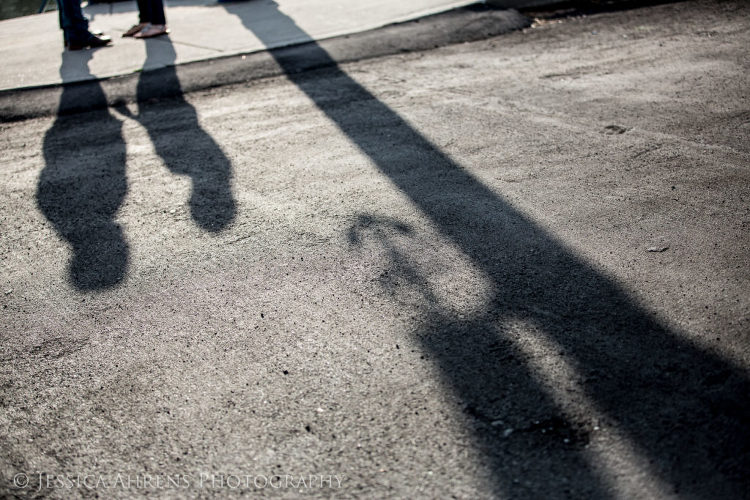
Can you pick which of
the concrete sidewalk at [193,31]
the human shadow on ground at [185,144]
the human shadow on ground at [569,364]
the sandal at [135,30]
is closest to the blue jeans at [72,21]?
the concrete sidewalk at [193,31]

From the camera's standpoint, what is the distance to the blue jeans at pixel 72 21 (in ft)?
26.0

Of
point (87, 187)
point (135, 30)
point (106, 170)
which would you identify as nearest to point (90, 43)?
point (135, 30)

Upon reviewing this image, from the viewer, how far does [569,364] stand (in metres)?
3.01

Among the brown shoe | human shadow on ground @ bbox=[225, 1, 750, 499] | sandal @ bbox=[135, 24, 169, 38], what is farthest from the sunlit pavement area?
sandal @ bbox=[135, 24, 169, 38]

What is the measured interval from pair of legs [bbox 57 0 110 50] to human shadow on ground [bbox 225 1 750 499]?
587 cm

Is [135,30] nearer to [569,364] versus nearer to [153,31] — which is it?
[153,31]

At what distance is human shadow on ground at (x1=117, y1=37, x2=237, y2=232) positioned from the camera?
15.1 feet

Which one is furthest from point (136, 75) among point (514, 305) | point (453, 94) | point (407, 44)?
point (514, 305)

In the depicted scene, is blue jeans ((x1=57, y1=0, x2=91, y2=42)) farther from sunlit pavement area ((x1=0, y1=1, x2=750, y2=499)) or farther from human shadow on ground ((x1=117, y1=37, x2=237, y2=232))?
sunlit pavement area ((x1=0, y1=1, x2=750, y2=499))

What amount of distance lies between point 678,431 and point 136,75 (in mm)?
6683

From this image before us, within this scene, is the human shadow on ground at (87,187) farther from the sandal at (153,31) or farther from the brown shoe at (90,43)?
the sandal at (153,31)

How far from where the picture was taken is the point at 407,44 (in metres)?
7.77

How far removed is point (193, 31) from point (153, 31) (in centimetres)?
53

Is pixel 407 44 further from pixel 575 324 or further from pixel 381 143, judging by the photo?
pixel 575 324
